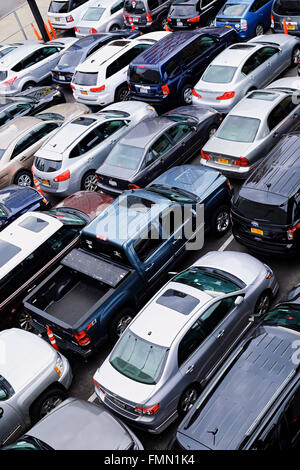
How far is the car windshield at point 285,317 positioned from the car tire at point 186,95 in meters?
8.98

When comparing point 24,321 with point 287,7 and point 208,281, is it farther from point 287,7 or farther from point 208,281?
point 287,7

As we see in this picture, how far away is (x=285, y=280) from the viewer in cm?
927

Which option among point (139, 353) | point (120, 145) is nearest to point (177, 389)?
point (139, 353)

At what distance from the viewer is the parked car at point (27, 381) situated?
25.0 ft

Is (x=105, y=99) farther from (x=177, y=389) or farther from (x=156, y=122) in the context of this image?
(x=177, y=389)

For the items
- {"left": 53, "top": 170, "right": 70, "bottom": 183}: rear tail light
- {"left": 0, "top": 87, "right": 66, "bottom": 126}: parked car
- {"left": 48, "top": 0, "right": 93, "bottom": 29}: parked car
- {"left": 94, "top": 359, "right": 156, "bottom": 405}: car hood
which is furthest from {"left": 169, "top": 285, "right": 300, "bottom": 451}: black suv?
{"left": 48, "top": 0, "right": 93, "bottom": 29}: parked car

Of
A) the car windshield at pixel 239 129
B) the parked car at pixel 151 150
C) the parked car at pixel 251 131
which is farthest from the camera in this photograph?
the parked car at pixel 151 150

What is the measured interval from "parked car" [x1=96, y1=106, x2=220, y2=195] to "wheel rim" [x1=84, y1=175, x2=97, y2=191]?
0.96m

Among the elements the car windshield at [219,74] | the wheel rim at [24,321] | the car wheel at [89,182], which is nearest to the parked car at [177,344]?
the wheel rim at [24,321]

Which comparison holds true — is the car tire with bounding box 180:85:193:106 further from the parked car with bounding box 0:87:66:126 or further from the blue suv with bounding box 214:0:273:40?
the parked car with bounding box 0:87:66:126

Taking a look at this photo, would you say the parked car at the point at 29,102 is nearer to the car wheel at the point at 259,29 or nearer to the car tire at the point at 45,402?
the car wheel at the point at 259,29

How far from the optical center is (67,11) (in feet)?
71.5

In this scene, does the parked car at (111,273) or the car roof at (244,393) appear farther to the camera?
the parked car at (111,273)

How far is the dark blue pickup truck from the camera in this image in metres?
8.62
